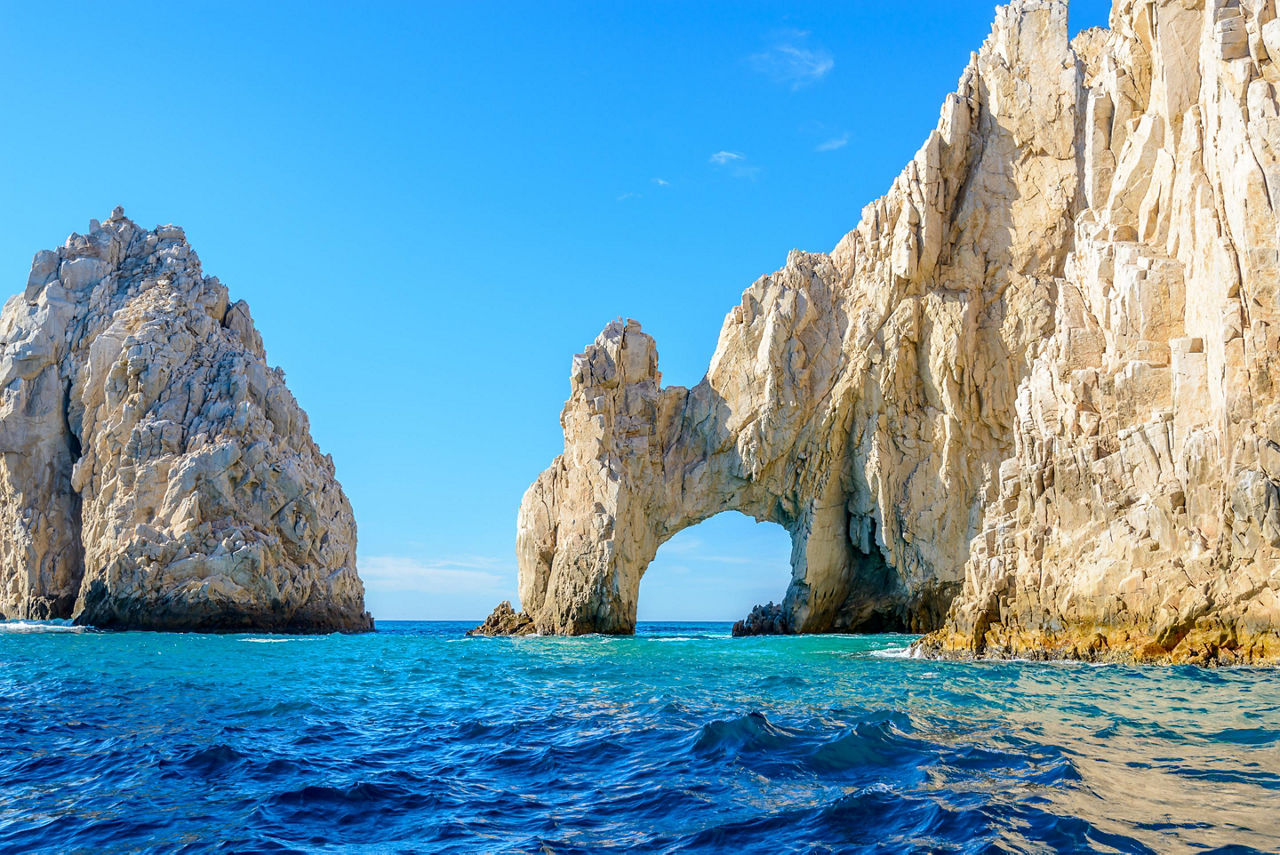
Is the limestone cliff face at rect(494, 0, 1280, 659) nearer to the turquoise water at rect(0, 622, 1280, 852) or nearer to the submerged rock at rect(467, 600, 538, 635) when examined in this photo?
the submerged rock at rect(467, 600, 538, 635)

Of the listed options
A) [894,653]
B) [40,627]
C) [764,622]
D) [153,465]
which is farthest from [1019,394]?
[40,627]

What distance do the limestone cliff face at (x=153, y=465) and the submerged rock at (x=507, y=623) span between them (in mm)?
11386

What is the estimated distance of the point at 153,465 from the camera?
179 feet

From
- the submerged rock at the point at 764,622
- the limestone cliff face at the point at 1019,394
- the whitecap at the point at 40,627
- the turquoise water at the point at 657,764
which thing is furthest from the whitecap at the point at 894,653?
the whitecap at the point at 40,627

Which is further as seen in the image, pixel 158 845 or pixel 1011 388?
pixel 1011 388

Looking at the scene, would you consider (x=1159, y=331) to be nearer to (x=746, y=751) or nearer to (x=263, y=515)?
(x=746, y=751)

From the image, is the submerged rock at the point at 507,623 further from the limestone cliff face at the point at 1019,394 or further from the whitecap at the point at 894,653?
the whitecap at the point at 894,653

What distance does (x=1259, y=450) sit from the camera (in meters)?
22.4

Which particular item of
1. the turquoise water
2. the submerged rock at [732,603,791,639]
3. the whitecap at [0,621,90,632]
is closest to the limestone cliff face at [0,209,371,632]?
the whitecap at [0,621,90,632]

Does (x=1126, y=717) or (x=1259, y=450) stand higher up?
(x=1259, y=450)

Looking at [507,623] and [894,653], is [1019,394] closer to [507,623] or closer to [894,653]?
[894,653]

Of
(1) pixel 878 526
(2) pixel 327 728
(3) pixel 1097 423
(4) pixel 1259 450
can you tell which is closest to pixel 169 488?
(1) pixel 878 526

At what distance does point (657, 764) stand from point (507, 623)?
4238 cm

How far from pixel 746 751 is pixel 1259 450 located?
1707 centimetres
